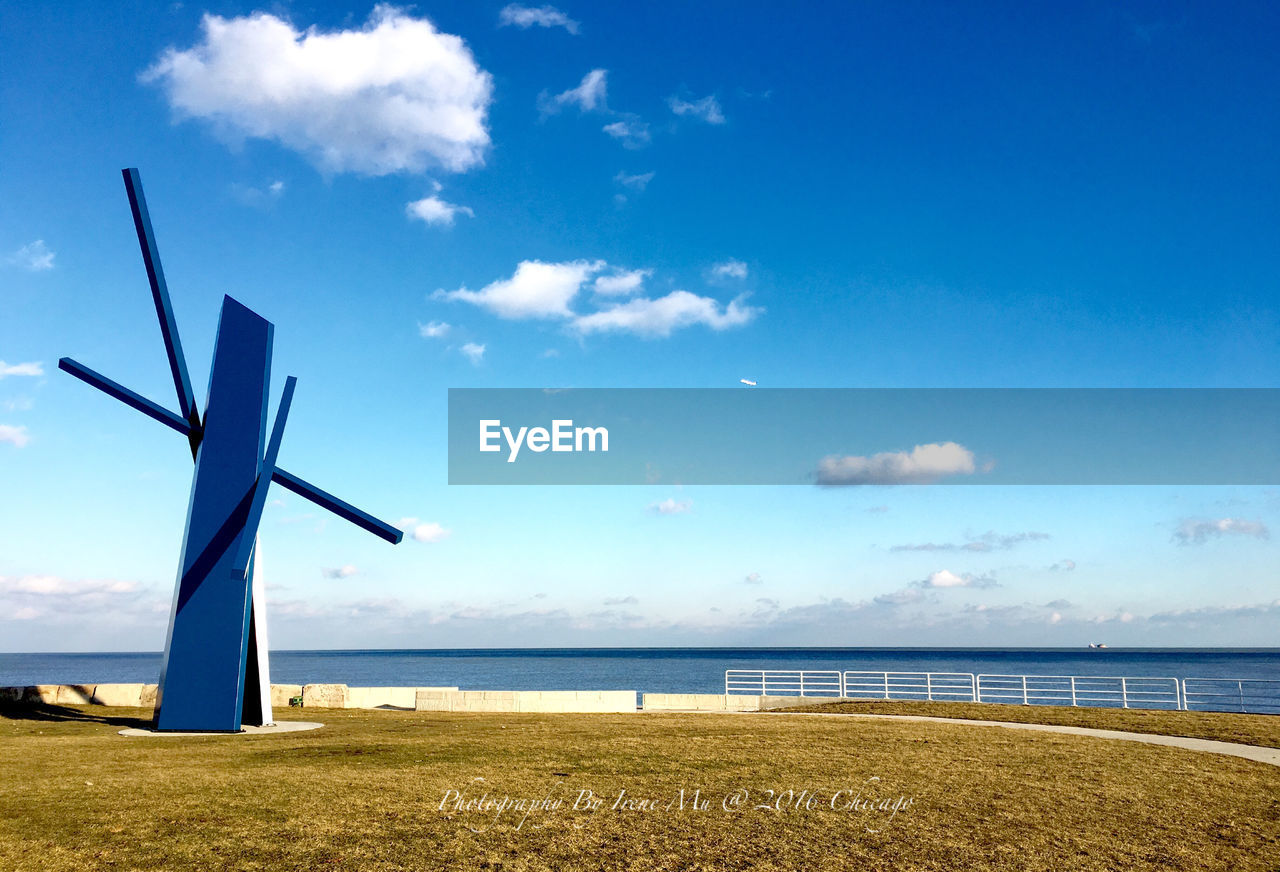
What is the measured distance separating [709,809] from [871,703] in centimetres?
1513

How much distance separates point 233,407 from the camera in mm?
16422

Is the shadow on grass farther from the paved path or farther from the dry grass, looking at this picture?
the paved path

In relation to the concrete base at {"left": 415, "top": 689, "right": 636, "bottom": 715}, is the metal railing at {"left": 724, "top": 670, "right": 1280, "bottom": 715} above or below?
below

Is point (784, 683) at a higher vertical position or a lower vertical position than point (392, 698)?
lower

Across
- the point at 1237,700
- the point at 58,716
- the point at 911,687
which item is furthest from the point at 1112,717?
the point at 1237,700

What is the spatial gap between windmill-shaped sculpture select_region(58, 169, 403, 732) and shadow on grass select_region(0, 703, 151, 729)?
6.37 feet

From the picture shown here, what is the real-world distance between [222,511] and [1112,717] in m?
18.8

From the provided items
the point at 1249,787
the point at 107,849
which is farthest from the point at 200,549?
Answer: the point at 1249,787

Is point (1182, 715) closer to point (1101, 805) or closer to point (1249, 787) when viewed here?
point (1249, 787)

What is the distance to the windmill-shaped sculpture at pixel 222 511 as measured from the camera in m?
15.2

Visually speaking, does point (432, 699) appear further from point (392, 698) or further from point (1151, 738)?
point (1151, 738)

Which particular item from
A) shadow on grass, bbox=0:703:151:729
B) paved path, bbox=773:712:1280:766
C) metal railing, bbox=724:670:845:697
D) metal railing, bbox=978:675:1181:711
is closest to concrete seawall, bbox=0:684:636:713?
shadow on grass, bbox=0:703:151:729

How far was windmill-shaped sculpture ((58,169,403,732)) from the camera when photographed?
15.2 m

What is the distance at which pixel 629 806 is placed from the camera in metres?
8.97
